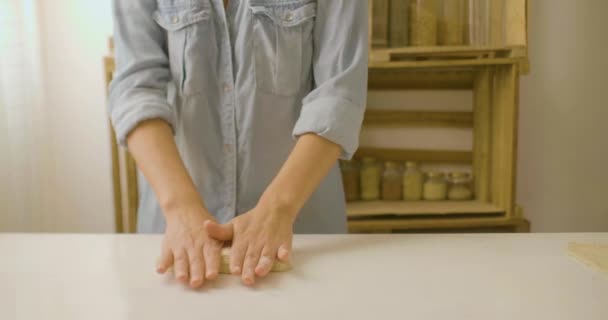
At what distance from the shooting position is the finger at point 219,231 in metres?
0.64

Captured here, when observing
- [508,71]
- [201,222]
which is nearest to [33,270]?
[201,222]

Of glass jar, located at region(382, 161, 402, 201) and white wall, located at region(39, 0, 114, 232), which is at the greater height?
white wall, located at region(39, 0, 114, 232)

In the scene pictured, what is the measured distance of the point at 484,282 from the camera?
1.81 ft

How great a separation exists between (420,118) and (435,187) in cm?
23

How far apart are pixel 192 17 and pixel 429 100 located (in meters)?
1.10

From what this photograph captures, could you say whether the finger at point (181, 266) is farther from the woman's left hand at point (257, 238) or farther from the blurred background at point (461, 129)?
the blurred background at point (461, 129)

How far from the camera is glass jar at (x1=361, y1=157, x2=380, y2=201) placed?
1.67 meters

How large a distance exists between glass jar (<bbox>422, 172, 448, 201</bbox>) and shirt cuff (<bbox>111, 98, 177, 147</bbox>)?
1042 millimetres

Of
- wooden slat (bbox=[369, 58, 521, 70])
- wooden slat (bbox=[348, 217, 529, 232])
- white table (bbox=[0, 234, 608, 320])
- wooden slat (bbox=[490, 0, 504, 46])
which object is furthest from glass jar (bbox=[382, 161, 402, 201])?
white table (bbox=[0, 234, 608, 320])

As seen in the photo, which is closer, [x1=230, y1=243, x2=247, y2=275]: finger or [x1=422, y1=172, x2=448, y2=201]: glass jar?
[x1=230, y1=243, x2=247, y2=275]: finger

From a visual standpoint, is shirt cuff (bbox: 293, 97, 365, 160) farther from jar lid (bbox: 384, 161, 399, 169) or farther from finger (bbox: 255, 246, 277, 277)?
jar lid (bbox: 384, 161, 399, 169)

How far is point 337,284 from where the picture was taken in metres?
0.54

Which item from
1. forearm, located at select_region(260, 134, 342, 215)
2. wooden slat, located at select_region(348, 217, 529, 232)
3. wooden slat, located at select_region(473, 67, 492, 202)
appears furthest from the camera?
wooden slat, located at select_region(473, 67, 492, 202)

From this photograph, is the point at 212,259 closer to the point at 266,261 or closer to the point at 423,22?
the point at 266,261
